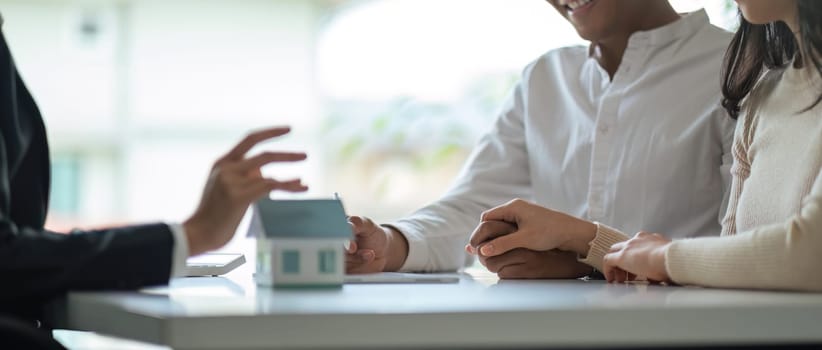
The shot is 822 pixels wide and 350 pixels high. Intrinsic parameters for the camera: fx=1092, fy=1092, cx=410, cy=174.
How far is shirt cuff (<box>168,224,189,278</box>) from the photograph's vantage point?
45.5 inches

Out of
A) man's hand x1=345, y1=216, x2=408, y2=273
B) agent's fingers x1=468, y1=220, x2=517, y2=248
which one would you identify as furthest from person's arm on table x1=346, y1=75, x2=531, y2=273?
agent's fingers x1=468, y1=220, x2=517, y2=248

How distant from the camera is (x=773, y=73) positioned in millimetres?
1626

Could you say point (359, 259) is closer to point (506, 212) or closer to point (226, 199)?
point (506, 212)

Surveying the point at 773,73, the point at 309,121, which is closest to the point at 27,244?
the point at 773,73

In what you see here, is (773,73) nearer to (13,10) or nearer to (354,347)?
(354,347)

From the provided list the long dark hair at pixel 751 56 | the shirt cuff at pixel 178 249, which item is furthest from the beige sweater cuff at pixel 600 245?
the shirt cuff at pixel 178 249

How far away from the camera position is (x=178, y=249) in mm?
1159

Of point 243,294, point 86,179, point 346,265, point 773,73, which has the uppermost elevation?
point 773,73

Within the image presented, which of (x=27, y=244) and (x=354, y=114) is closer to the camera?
(x=27, y=244)

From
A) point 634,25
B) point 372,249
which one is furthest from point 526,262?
point 634,25

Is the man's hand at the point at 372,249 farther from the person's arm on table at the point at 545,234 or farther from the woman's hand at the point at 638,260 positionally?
the woman's hand at the point at 638,260

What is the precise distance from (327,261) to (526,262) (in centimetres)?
46

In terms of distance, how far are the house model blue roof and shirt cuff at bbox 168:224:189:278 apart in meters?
0.09

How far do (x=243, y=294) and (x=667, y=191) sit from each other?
101cm
